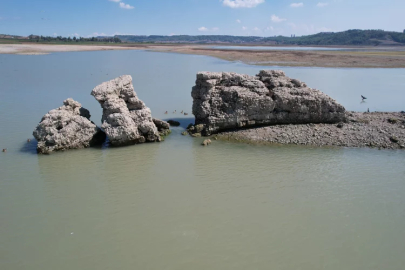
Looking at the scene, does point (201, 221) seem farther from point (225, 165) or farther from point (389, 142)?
point (389, 142)

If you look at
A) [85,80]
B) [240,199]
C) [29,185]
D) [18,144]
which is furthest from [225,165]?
[85,80]

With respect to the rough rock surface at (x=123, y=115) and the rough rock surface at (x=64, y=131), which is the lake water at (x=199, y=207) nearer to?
the rough rock surface at (x=64, y=131)

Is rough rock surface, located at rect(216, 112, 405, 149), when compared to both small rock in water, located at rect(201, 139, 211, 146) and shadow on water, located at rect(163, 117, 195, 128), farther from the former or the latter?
shadow on water, located at rect(163, 117, 195, 128)

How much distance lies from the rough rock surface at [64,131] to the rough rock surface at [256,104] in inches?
221

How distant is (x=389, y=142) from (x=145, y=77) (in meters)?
25.3

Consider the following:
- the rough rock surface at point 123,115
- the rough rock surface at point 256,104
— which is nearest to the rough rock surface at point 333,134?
the rough rock surface at point 256,104

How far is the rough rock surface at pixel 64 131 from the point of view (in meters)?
14.0

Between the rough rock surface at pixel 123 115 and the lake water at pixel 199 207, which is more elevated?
the rough rock surface at pixel 123 115

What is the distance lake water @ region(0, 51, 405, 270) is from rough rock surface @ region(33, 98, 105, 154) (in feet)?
1.66

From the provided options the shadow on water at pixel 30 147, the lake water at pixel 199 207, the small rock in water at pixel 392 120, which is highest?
the small rock in water at pixel 392 120

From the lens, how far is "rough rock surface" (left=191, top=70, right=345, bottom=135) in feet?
54.5

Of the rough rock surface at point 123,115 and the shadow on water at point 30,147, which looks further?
the rough rock surface at point 123,115

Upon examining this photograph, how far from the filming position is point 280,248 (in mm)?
8359

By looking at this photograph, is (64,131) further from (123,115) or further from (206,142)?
(206,142)
